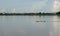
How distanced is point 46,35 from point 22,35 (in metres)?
1.35

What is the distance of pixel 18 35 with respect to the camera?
32.7 feet

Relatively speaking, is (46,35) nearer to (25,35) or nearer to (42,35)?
(42,35)

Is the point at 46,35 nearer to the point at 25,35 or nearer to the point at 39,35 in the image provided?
the point at 39,35

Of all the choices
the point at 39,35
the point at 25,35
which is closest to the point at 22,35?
the point at 25,35

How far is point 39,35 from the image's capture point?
1011 cm

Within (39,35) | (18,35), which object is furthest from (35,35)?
(18,35)

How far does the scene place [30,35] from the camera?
10234 millimetres

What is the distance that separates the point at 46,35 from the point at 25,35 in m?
1.18

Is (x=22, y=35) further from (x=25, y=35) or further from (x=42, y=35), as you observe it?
(x=42, y=35)

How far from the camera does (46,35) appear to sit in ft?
33.4

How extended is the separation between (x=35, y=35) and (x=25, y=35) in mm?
566

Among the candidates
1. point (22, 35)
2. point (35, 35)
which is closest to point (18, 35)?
point (22, 35)

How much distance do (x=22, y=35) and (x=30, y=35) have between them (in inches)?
18.8

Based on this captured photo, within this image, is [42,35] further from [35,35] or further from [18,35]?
[18,35]
